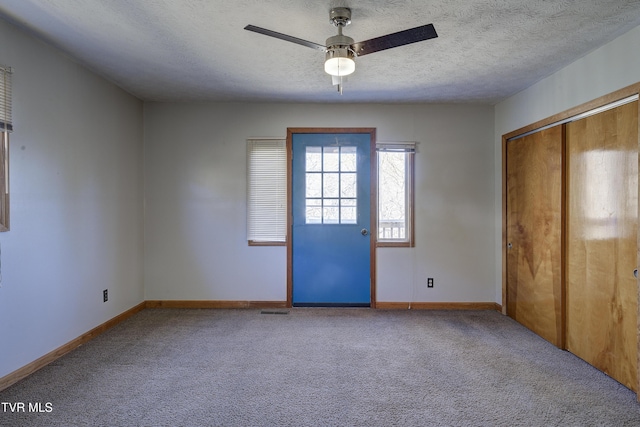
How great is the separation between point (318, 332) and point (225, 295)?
4.64 feet

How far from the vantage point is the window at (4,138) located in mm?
2326

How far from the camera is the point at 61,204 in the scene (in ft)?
9.50

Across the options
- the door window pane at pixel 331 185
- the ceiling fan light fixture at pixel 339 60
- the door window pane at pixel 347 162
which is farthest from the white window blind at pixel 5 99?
the door window pane at pixel 347 162

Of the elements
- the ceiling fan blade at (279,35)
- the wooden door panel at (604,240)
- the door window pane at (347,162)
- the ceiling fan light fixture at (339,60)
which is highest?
the ceiling fan blade at (279,35)

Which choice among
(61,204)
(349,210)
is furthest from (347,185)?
(61,204)

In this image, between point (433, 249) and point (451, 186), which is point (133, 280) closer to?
point (433, 249)

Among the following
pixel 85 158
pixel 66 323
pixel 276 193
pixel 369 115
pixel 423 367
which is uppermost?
pixel 369 115

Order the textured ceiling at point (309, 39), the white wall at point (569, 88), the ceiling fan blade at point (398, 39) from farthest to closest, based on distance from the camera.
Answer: the white wall at point (569, 88) < the textured ceiling at point (309, 39) < the ceiling fan blade at point (398, 39)

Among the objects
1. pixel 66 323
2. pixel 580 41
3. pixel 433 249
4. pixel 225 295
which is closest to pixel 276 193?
pixel 225 295

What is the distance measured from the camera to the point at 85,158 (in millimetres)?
3193

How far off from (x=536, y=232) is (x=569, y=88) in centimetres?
133

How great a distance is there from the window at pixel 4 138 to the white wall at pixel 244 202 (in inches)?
73.6

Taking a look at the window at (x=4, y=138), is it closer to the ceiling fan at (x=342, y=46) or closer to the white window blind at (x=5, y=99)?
→ the white window blind at (x=5, y=99)

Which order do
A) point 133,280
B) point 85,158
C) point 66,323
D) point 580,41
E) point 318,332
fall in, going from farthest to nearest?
1. point 133,280
2. point 318,332
3. point 85,158
4. point 66,323
5. point 580,41
